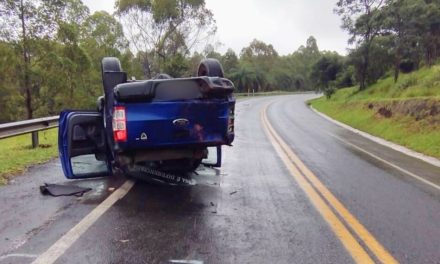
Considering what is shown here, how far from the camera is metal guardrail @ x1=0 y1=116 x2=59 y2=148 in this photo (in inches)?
373

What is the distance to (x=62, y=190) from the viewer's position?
6.82 metres

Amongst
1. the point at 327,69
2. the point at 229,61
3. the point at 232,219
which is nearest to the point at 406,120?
the point at 232,219

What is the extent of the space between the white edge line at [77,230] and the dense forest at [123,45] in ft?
85.5

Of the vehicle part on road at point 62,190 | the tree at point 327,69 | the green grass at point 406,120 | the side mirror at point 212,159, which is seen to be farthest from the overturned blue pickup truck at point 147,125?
the tree at point 327,69

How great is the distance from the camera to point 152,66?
45875 millimetres

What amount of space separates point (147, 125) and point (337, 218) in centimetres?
259

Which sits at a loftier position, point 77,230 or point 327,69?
point 327,69

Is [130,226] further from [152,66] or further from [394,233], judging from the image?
[152,66]

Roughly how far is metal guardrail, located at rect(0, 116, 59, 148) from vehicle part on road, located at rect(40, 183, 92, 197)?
9.68 ft

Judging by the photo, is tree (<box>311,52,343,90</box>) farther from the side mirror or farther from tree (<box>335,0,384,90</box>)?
the side mirror

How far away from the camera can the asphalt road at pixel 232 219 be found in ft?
14.5

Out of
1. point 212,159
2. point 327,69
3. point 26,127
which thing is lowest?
point 212,159

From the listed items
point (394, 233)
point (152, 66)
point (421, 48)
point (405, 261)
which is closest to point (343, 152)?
point (394, 233)

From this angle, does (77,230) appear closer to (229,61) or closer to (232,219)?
(232,219)
